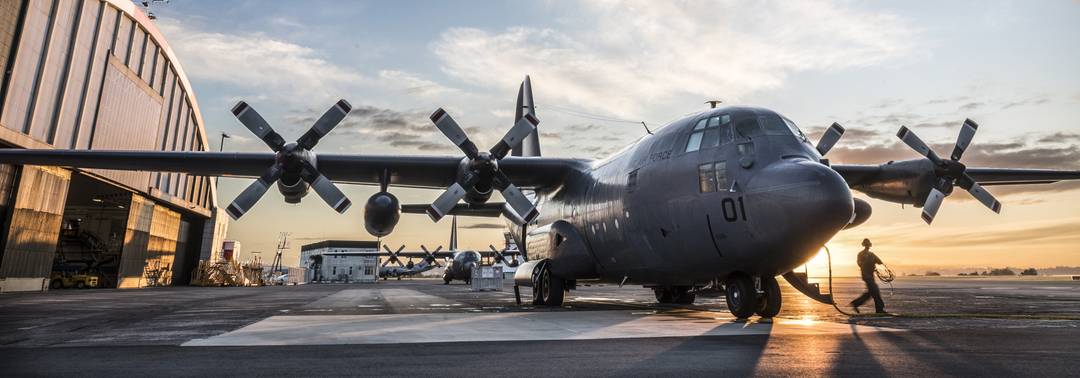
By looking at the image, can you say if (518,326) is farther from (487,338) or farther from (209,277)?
(209,277)

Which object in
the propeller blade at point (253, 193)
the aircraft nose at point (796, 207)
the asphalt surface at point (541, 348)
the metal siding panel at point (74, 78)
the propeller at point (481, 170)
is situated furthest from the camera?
the metal siding panel at point (74, 78)

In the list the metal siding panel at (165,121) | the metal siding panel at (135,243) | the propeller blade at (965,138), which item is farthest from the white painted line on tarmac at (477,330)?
the metal siding panel at (165,121)

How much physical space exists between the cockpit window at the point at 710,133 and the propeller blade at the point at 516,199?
5.15 m

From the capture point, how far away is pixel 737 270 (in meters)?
11.7

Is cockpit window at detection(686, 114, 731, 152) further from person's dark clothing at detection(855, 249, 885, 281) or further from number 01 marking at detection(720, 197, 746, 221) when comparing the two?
person's dark clothing at detection(855, 249, 885, 281)

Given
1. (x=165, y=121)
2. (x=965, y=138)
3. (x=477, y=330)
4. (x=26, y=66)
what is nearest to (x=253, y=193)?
(x=477, y=330)

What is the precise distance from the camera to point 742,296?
38.9 feet

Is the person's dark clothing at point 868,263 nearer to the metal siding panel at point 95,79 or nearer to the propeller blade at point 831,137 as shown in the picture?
the propeller blade at point 831,137

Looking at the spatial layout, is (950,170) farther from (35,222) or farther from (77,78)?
(77,78)

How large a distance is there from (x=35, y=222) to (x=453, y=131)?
29.4 meters

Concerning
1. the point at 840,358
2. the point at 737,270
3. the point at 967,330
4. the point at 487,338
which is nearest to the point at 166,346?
the point at 487,338

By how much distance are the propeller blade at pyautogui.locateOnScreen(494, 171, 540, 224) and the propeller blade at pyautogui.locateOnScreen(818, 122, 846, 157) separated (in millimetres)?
7968

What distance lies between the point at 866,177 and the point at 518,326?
562 inches

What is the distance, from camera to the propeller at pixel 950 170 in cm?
1744
